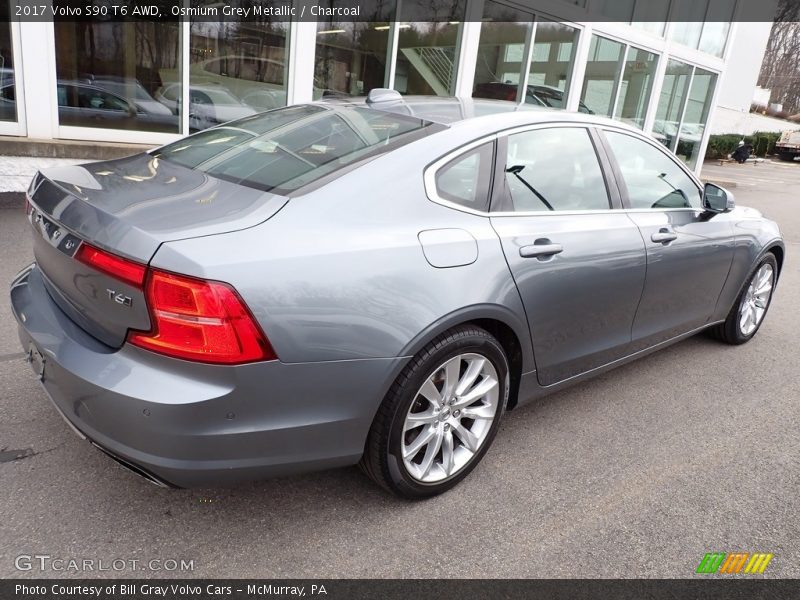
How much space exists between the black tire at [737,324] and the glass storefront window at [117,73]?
7.09 metres

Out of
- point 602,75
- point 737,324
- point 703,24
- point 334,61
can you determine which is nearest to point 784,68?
point 703,24

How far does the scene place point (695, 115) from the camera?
1780 cm

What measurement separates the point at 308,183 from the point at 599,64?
1338 centimetres

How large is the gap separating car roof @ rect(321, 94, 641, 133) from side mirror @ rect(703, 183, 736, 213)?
843 millimetres

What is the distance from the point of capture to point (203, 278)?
71.1 inches

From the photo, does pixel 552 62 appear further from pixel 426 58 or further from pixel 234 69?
pixel 234 69

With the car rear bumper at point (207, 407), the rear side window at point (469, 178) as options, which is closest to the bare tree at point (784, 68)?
the rear side window at point (469, 178)

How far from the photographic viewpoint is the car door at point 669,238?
10.8 feet

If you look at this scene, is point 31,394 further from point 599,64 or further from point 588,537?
point 599,64

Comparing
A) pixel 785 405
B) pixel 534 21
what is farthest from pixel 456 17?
pixel 785 405

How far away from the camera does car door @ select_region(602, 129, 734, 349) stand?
329cm

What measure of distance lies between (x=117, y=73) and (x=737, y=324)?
25.0 feet

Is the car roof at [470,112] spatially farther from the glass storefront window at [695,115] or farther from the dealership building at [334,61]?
the glass storefront window at [695,115]

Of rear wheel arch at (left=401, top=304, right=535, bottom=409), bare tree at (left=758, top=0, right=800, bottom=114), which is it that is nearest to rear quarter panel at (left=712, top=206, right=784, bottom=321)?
rear wheel arch at (left=401, top=304, right=535, bottom=409)
